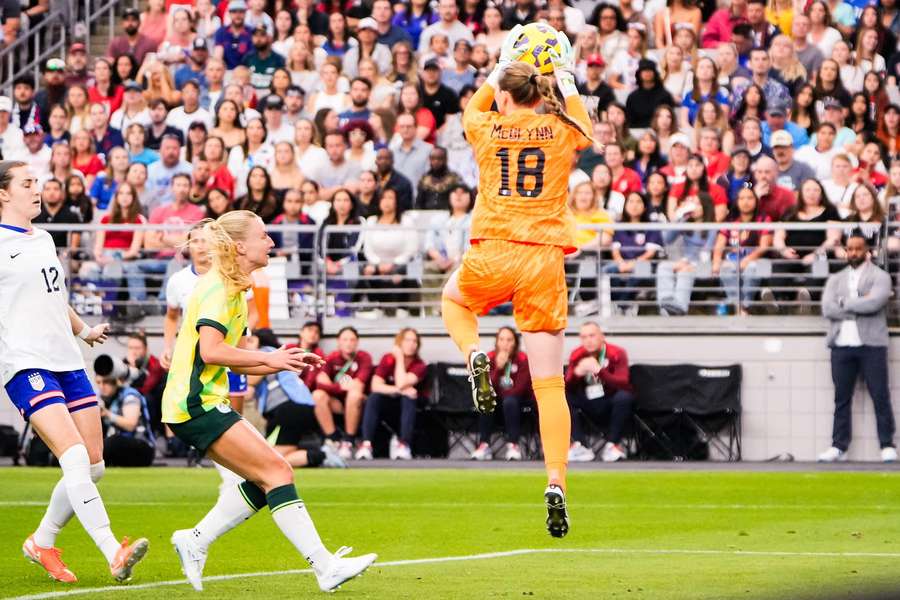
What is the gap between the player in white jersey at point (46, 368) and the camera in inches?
339

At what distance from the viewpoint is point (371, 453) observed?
20.5m

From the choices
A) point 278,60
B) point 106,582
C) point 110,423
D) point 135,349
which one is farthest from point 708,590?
point 278,60

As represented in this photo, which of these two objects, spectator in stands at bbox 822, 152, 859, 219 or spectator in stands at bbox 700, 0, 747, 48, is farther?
spectator in stands at bbox 700, 0, 747, 48

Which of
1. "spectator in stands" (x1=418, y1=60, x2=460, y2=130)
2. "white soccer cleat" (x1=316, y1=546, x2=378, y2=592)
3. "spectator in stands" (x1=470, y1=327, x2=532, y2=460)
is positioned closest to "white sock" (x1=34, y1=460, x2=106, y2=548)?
"white soccer cleat" (x1=316, y1=546, x2=378, y2=592)

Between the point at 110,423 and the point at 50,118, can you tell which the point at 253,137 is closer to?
the point at 50,118

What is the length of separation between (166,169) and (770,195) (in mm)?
7957

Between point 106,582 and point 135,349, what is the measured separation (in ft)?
39.7

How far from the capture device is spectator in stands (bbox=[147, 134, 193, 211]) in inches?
882

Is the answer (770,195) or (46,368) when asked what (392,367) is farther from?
(46,368)

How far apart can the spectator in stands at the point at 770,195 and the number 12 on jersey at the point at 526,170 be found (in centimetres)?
1101

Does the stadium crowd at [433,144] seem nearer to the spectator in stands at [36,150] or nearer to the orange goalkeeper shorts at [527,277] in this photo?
the spectator in stands at [36,150]

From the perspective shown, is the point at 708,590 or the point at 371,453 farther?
the point at 371,453

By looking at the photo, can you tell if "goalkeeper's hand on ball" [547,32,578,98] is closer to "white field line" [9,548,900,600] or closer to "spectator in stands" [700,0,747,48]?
"white field line" [9,548,900,600]

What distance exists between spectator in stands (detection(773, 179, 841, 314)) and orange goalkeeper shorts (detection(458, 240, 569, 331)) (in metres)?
10.5
